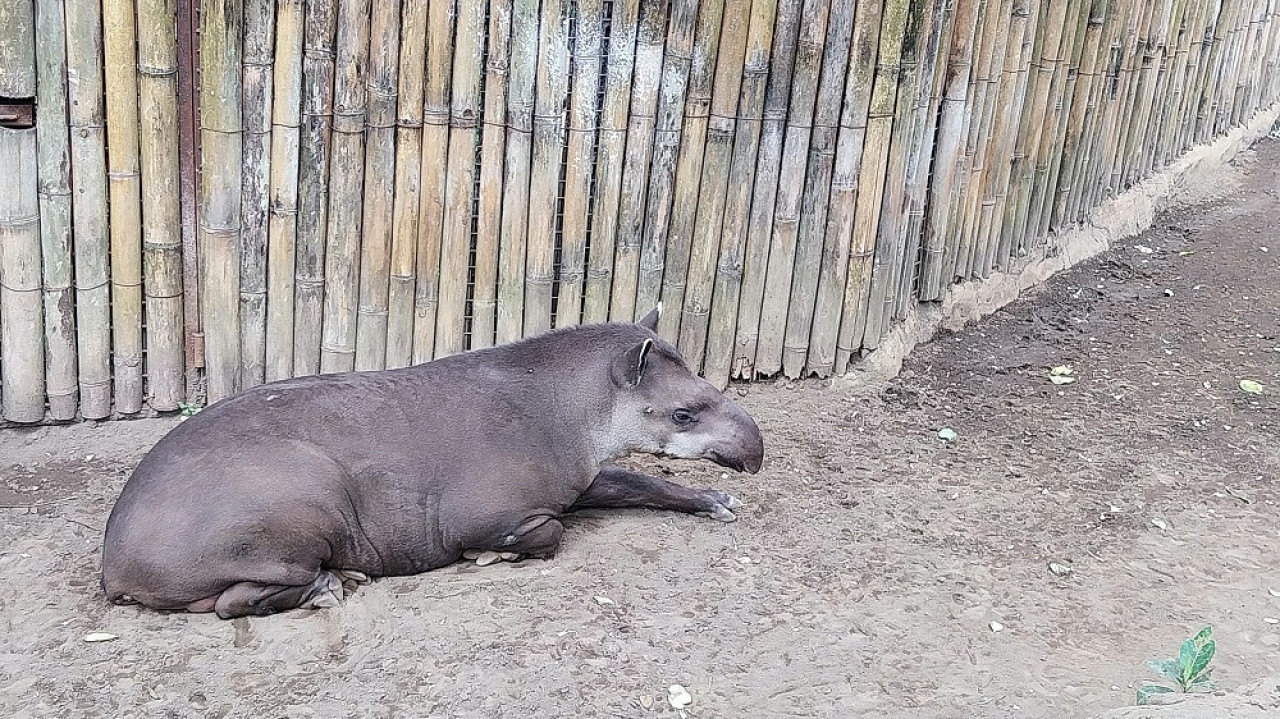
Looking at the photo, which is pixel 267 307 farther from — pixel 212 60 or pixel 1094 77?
pixel 1094 77

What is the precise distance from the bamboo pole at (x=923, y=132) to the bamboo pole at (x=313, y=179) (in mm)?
3352

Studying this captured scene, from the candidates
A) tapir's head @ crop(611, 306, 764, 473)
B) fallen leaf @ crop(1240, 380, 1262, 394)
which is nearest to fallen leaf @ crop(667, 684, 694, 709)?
tapir's head @ crop(611, 306, 764, 473)

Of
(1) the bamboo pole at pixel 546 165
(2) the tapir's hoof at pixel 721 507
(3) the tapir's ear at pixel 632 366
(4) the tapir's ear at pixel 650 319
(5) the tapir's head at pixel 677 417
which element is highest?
(1) the bamboo pole at pixel 546 165

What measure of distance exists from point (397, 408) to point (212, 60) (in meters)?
2.03

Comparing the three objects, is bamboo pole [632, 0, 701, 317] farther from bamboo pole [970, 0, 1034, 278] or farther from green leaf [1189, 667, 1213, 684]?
green leaf [1189, 667, 1213, 684]

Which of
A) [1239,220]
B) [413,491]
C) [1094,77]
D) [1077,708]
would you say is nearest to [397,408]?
[413,491]

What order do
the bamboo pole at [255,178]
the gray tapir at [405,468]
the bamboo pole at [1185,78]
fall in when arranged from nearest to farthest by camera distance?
the gray tapir at [405,468], the bamboo pole at [255,178], the bamboo pole at [1185,78]

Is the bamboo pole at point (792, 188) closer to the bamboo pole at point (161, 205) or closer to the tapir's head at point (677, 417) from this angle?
the tapir's head at point (677, 417)

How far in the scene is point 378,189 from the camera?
7.03m

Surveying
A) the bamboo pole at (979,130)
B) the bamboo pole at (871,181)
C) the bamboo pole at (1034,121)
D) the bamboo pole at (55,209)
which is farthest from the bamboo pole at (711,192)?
the bamboo pole at (55,209)

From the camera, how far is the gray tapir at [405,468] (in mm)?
5418

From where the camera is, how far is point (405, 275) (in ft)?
23.7

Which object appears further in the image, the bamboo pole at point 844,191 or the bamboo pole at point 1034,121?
Result: the bamboo pole at point 1034,121

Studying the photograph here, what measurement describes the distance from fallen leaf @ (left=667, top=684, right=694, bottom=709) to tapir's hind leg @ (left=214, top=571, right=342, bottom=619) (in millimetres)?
1507
